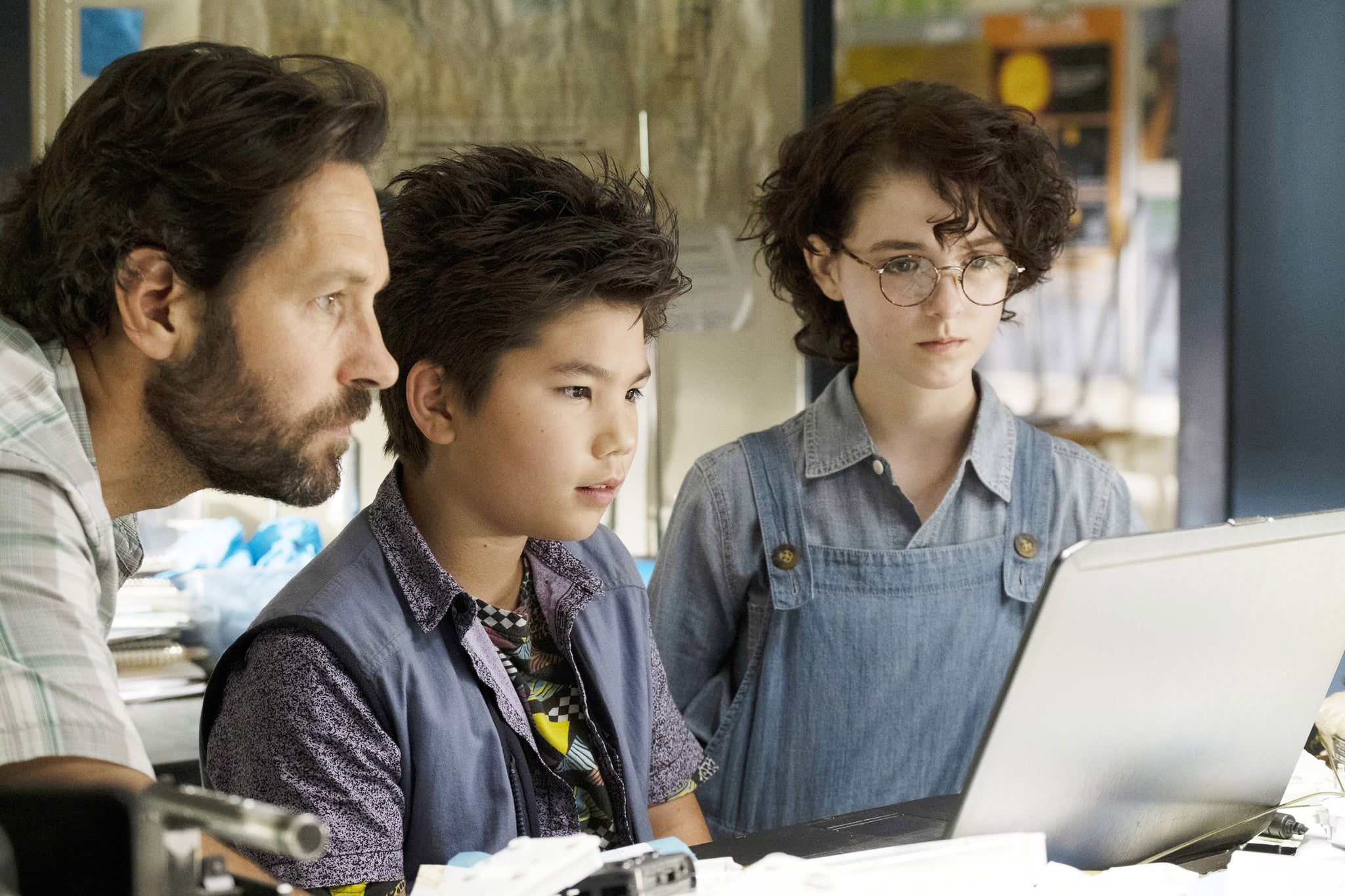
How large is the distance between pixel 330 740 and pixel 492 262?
1.69 feet

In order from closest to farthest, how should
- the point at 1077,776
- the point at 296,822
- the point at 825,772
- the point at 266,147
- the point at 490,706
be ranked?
the point at 296,822 < the point at 1077,776 < the point at 266,147 < the point at 490,706 < the point at 825,772

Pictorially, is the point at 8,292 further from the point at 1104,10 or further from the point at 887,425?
the point at 1104,10

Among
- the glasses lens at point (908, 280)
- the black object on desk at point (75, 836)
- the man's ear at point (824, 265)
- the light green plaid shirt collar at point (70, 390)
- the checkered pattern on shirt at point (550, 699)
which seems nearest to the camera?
the black object on desk at point (75, 836)

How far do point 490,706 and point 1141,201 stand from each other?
2650 millimetres

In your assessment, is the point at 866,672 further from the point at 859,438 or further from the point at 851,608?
the point at 859,438

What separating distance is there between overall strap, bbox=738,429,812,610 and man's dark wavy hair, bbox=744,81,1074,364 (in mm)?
252

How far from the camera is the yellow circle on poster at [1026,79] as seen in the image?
10.7 feet

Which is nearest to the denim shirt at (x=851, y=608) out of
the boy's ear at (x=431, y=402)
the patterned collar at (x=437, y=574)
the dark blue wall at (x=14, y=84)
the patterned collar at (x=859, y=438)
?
the patterned collar at (x=859, y=438)

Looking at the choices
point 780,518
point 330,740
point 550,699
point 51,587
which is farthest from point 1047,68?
point 51,587

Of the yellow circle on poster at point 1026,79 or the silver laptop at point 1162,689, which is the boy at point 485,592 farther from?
the yellow circle on poster at point 1026,79

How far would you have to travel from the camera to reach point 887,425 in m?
1.74

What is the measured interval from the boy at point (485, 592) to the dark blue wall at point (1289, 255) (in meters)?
1.47

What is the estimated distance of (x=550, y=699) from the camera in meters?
1.36

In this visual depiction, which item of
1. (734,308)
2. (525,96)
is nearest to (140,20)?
(525,96)
